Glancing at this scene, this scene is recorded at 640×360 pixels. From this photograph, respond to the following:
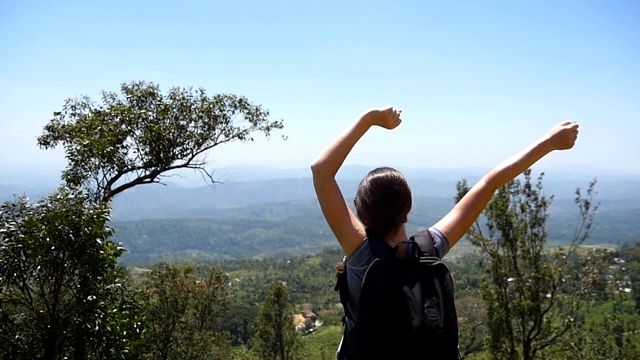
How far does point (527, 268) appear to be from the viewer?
11.3 meters

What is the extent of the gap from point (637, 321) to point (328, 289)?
6569 cm

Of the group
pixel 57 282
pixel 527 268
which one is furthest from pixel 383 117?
pixel 527 268

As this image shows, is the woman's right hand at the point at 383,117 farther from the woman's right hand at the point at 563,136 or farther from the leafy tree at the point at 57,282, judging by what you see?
the leafy tree at the point at 57,282

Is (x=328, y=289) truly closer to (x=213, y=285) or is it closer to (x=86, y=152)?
(x=213, y=285)

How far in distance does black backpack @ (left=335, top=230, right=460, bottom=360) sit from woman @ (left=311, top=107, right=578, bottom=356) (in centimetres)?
8

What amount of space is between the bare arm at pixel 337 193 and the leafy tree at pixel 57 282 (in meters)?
4.26

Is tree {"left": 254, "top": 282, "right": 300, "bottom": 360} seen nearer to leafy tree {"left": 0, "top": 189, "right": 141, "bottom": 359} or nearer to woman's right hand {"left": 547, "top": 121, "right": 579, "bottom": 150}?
leafy tree {"left": 0, "top": 189, "right": 141, "bottom": 359}

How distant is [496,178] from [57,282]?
4.95 meters

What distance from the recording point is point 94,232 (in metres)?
5.06

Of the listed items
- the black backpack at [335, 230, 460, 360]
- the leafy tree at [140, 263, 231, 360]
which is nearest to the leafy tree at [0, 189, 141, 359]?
the black backpack at [335, 230, 460, 360]

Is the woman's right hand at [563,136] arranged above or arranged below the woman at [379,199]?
above

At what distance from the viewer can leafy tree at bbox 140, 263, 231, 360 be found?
13445 mm

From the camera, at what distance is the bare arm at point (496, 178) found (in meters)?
1.87

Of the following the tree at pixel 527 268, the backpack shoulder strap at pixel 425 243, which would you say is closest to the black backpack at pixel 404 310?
the backpack shoulder strap at pixel 425 243
